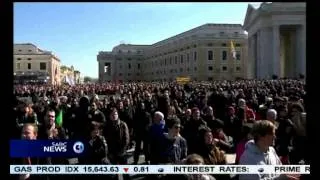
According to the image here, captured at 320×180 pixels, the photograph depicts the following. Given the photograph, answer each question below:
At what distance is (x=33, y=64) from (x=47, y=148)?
735 mm

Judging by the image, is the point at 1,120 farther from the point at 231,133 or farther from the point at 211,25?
the point at 231,133

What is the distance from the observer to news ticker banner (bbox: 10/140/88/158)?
255 cm

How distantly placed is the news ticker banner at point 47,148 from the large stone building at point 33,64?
0.36m

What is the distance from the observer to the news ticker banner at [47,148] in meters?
2.55

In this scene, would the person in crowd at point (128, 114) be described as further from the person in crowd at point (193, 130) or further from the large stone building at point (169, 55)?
the person in crowd at point (193, 130)

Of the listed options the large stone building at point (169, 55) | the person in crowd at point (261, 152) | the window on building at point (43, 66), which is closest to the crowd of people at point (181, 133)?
the person in crowd at point (261, 152)

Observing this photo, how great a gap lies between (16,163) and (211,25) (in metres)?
1.59

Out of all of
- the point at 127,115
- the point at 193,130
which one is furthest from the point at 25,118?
the point at 127,115

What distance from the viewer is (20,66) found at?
2680mm

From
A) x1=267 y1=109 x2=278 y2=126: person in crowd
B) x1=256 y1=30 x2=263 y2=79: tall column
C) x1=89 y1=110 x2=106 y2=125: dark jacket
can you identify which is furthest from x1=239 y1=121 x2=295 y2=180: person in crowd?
x1=256 y1=30 x2=263 y2=79: tall column

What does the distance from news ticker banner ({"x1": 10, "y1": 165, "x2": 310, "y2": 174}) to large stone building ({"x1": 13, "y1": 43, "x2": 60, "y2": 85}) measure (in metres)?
0.51

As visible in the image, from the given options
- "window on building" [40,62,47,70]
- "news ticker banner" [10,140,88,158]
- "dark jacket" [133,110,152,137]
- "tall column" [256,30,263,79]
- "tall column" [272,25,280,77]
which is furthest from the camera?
"tall column" [256,30,263,79]

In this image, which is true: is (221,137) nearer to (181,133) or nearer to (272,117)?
(181,133)

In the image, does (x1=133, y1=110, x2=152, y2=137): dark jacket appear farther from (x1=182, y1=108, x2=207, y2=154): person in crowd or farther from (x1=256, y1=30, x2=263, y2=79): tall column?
(x1=256, y1=30, x2=263, y2=79): tall column
